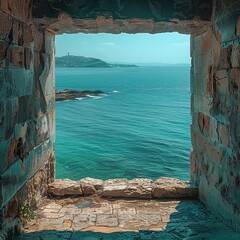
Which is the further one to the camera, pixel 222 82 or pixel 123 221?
pixel 123 221

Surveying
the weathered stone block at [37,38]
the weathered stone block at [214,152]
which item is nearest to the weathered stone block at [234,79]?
the weathered stone block at [214,152]

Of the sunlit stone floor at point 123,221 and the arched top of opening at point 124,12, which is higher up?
the arched top of opening at point 124,12

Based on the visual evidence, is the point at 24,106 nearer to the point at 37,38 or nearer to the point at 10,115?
the point at 10,115

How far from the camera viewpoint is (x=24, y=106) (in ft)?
13.4

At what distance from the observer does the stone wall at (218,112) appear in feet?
11.8

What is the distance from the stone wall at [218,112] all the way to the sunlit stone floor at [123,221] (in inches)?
9.9

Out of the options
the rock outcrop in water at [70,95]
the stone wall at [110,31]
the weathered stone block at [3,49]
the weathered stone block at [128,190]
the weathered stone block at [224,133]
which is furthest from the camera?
the rock outcrop in water at [70,95]

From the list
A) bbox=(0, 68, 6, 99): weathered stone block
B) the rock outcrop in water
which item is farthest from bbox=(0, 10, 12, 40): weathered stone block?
the rock outcrop in water

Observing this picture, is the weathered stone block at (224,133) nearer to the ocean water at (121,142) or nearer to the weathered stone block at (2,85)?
the weathered stone block at (2,85)

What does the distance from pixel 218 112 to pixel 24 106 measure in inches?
94.0

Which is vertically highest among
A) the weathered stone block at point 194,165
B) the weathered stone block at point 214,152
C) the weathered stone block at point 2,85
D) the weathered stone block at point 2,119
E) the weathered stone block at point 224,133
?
the weathered stone block at point 2,85

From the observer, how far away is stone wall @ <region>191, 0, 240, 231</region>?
3.61 m

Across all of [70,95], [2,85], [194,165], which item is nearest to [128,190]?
[194,165]

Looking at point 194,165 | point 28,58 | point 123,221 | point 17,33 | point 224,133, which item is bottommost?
point 123,221
